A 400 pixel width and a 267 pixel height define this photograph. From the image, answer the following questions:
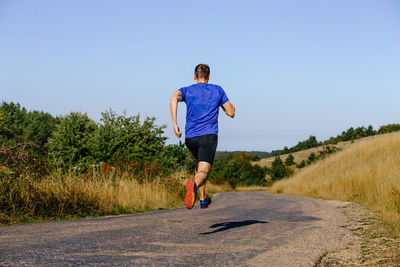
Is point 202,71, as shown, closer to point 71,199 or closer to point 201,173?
point 201,173

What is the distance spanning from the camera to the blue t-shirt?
554cm

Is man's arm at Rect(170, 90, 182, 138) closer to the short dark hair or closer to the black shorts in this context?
the black shorts

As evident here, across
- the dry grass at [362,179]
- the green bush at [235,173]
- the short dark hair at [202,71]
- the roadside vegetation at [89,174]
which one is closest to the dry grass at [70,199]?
the roadside vegetation at [89,174]

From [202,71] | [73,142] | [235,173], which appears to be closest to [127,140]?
[73,142]

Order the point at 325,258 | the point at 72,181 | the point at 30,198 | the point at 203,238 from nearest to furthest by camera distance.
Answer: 1. the point at 325,258
2. the point at 203,238
3. the point at 30,198
4. the point at 72,181

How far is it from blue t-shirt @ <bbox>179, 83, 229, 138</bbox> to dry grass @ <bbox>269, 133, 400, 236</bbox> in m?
2.84

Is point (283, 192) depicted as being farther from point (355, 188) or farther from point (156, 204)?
point (156, 204)

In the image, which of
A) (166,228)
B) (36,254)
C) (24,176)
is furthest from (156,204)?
(36,254)

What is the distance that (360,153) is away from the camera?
71.8 feet

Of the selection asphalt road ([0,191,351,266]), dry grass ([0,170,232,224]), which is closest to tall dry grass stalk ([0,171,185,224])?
dry grass ([0,170,232,224])

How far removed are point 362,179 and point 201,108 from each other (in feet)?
36.6

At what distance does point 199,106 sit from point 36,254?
9.56ft

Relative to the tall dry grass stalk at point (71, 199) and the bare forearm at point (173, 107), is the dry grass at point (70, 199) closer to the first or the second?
the tall dry grass stalk at point (71, 199)

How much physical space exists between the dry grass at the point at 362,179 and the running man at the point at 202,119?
261 centimetres
